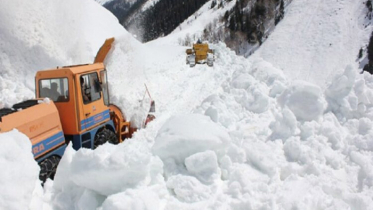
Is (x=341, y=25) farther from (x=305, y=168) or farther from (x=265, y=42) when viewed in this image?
(x=305, y=168)

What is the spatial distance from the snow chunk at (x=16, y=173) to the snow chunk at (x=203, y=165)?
1812mm

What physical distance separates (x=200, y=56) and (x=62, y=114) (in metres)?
16.2

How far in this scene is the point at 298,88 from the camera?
7195mm

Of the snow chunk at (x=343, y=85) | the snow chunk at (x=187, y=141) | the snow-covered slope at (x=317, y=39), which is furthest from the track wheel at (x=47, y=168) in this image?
the snow-covered slope at (x=317, y=39)

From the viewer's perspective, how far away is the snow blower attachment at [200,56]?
21.4 meters

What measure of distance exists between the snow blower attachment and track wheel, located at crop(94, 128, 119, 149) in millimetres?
13656

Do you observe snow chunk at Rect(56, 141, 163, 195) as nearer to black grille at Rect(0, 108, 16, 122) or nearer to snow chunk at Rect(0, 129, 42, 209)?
snow chunk at Rect(0, 129, 42, 209)

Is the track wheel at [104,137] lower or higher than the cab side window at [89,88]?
lower

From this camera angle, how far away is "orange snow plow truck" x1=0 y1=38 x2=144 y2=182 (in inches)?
233

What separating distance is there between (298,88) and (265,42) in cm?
3598

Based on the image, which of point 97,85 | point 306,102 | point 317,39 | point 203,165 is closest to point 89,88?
point 97,85

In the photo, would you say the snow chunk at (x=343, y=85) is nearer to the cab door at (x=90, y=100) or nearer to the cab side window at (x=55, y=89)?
the cab door at (x=90, y=100)

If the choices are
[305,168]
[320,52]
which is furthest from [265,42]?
[305,168]

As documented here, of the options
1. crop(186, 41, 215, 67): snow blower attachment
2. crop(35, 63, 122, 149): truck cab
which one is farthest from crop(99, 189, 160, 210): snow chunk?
crop(186, 41, 215, 67): snow blower attachment
